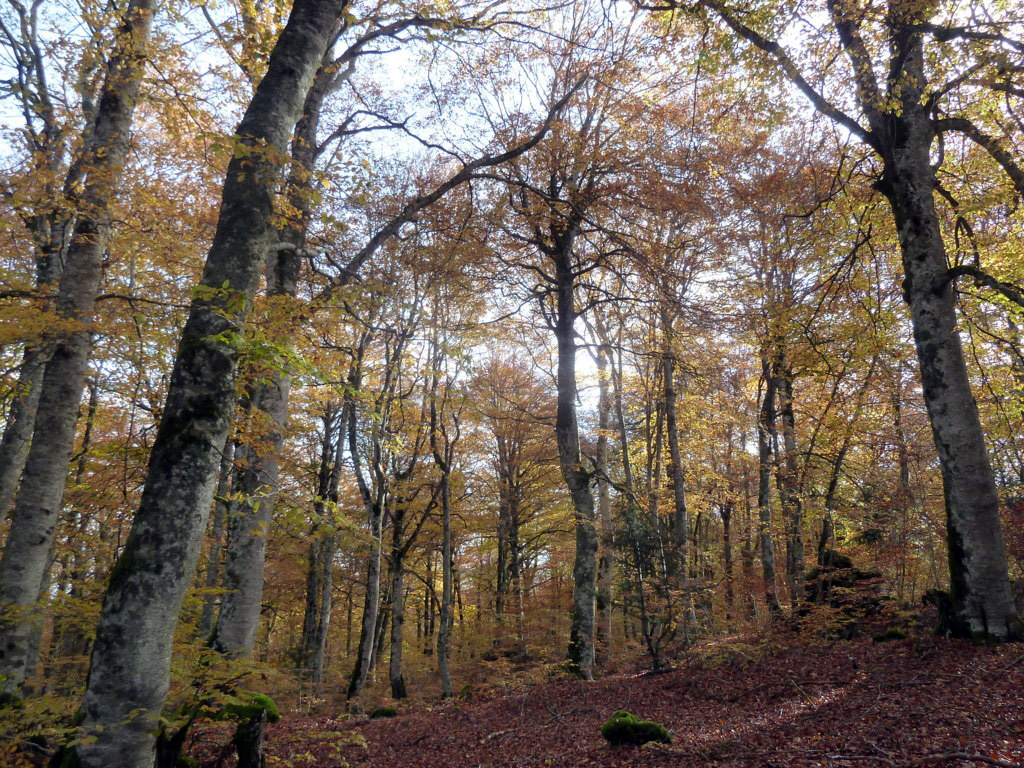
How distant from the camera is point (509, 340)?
1541cm

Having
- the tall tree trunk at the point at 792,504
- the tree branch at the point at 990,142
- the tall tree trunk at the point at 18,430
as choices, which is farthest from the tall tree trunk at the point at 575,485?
the tall tree trunk at the point at 18,430

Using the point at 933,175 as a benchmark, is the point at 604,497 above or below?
below

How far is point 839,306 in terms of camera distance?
35.0 feet

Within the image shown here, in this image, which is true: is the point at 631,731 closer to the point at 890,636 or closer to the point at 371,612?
the point at 890,636

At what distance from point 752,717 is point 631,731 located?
1.42m

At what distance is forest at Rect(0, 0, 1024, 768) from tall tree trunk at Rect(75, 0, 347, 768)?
0.02 metres

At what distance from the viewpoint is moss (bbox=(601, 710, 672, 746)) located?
5687 millimetres

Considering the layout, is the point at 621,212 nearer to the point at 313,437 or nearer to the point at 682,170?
the point at 682,170

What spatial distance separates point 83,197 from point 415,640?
25.4 m

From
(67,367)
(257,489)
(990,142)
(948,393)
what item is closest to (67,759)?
(257,489)

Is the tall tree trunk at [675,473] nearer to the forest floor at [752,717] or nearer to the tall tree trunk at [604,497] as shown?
the forest floor at [752,717]

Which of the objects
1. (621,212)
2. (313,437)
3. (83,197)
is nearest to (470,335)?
(621,212)

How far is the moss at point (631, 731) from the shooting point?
224 inches

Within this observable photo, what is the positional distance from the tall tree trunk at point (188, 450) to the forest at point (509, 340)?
0.06ft
